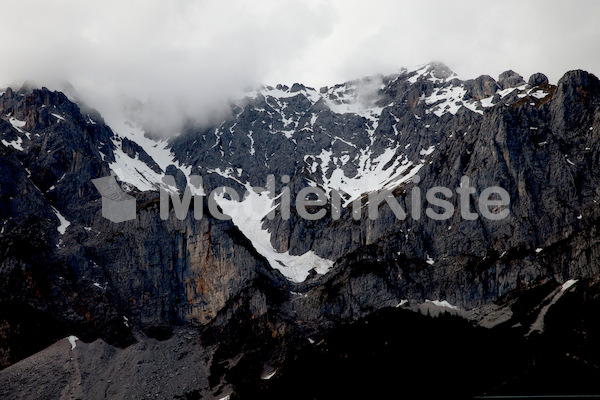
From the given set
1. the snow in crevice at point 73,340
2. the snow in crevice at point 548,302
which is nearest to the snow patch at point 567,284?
the snow in crevice at point 548,302

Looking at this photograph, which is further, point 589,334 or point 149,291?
point 149,291

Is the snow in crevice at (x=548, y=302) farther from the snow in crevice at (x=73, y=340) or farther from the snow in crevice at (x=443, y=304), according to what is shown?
the snow in crevice at (x=73, y=340)

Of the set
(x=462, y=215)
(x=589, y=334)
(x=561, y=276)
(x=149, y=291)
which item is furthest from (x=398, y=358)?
(x=149, y=291)

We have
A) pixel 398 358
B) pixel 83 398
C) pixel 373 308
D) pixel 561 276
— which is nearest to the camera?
pixel 398 358

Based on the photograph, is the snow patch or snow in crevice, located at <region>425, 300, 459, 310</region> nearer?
the snow patch

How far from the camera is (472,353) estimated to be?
134375 mm

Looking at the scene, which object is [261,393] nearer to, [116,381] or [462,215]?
[116,381]

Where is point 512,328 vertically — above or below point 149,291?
below

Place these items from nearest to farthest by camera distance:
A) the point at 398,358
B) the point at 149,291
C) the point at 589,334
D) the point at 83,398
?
the point at 589,334, the point at 398,358, the point at 83,398, the point at 149,291

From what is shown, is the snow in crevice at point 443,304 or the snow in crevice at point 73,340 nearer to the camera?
the snow in crevice at point 73,340

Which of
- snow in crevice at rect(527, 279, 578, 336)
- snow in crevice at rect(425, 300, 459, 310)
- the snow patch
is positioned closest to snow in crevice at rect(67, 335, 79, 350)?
snow in crevice at rect(425, 300, 459, 310)

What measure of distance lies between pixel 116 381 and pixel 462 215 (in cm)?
11019

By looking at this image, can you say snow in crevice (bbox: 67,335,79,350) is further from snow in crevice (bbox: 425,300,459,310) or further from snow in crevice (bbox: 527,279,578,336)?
snow in crevice (bbox: 527,279,578,336)

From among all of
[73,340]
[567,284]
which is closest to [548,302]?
[567,284]
